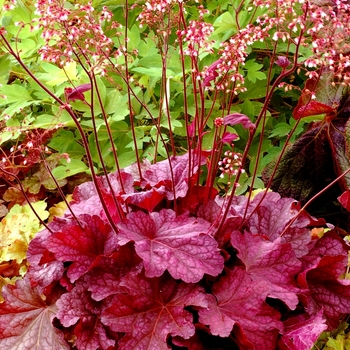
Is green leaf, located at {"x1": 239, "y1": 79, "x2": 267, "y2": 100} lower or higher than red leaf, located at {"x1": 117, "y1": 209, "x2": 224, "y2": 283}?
lower

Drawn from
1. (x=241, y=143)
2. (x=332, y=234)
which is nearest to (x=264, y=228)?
(x=332, y=234)

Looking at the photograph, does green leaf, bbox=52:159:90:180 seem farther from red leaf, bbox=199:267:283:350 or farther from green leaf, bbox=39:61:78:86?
red leaf, bbox=199:267:283:350

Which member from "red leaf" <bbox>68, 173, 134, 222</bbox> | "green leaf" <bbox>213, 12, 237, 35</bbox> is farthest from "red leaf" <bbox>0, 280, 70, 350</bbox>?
"green leaf" <bbox>213, 12, 237, 35</bbox>

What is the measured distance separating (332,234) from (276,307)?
0.91 feet

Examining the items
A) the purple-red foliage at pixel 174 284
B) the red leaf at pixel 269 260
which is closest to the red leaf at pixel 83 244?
the purple-red foliage at pixel 174 284

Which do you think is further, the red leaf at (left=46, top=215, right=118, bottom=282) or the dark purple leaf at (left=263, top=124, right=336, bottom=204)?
the dark purple leaf at (left=263, top=124, right=336, bottom=204)

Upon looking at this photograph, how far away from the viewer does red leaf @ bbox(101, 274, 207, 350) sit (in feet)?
3.69

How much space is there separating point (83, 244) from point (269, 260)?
0.46 m

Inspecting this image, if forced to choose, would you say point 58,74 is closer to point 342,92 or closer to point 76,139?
point 76,139

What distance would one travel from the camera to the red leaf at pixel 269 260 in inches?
49.1

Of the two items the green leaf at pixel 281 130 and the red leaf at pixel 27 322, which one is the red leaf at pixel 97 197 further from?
the green leaf at pixel 281 130

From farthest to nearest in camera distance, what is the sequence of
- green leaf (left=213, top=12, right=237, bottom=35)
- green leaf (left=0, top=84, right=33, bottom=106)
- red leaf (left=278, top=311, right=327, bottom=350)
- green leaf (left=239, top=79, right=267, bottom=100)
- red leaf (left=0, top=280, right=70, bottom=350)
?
green leaf (left=239, top=79, right=267, bottom=100), green leaf (left=0, top=84, right=33, bottom=106), green leaf (left=213, top=12, right=237, bottom=35), red leaf (left=0, top=280, right=70, bottom=350), red leaf (left=278, top=311, right=327, bottom=350)

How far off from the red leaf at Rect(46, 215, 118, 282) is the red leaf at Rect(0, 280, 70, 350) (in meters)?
0.14

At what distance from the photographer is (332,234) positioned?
1.42 metres
